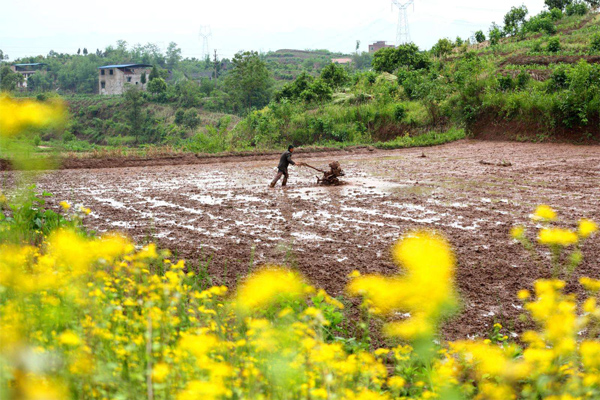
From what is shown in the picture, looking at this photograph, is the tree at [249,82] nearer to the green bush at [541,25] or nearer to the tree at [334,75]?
the tree at [334,75]

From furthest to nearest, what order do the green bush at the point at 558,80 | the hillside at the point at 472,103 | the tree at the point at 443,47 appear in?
the tree at the point at 443,47
the green bush at the point at 558,80
the hillside at the point at 472,103

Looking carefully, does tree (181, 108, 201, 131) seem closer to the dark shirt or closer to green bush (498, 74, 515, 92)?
green bush (498, 74, 515, 92)

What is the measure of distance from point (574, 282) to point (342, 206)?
543 centimetres

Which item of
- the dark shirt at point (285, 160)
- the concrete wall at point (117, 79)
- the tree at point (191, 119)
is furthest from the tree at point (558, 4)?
the concrete wall at point (117, 79)

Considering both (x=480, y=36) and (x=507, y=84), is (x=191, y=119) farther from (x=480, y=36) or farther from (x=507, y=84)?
(x=507, y=84)

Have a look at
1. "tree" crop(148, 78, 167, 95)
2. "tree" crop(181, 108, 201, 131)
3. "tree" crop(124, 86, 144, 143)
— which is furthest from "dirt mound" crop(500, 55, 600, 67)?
"tree" crop(148, 78, 167, 95)

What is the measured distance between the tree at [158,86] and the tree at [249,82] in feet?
44.1

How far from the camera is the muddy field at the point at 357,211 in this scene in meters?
6.55

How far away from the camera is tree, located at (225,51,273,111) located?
6106 cm

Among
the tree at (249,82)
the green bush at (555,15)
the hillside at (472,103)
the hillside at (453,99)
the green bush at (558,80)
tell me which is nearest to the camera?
the hillside at (472,103)

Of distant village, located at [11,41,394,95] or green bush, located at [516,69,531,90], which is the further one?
distant village, located at [11,41,394,95]

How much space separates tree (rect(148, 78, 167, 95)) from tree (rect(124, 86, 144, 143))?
11.9 feet

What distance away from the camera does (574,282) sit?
6.16 meters

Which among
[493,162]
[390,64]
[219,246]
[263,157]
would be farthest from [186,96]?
→ [219,246]
